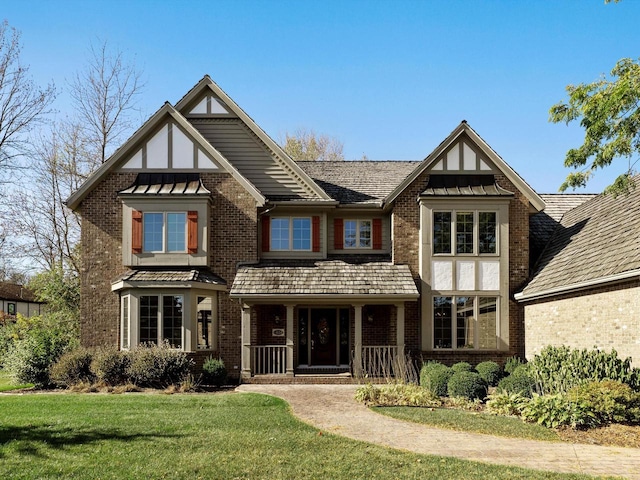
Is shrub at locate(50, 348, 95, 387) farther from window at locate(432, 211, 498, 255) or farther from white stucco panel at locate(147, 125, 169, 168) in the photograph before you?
window at locate(432, 211, 498, 255)

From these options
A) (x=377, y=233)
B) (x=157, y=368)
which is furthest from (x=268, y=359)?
(x=377, y=233)

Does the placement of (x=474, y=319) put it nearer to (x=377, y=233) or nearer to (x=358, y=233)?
(x=377, y=233)

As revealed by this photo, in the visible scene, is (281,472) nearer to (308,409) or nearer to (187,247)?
(308,409)

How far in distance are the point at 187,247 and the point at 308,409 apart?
7.68 m

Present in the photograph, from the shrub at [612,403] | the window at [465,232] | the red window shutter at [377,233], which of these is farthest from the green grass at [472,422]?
the red window shutter at [377,233]

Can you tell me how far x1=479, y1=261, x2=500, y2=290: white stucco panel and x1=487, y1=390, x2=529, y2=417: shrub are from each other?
591 cm

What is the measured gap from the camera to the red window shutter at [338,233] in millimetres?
19516

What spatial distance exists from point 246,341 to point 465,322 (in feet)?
23.4

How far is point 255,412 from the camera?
39.0ft

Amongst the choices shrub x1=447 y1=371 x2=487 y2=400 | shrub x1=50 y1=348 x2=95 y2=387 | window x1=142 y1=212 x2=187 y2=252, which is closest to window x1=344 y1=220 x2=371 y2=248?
window x1=142 y1=212 x2=187 y2=252

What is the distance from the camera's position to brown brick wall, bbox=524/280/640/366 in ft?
37.9

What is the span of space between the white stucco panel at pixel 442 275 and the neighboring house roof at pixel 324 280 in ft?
2.86

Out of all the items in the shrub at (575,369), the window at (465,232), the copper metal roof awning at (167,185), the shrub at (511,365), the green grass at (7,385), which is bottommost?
the green grass at (7,385)

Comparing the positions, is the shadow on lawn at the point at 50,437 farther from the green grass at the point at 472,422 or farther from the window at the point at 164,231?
the window at the point at 164,231
